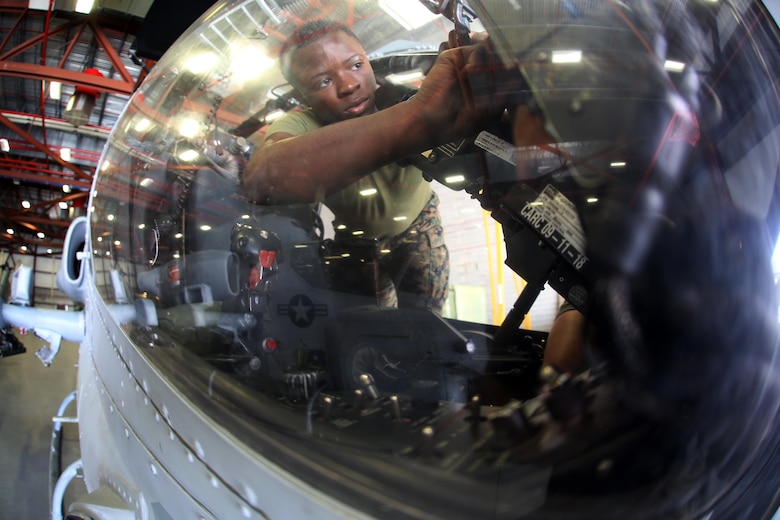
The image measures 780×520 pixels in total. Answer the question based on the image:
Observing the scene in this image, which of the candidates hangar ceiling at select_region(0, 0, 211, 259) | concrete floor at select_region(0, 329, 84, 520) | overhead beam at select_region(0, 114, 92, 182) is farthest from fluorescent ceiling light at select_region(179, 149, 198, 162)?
overhead beam at select_region(0, 114, 92, 182)

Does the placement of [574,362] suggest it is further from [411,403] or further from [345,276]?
[345,276]

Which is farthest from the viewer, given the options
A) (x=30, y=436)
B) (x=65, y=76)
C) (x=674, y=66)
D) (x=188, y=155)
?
(x=65, y=76)

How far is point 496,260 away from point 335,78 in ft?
1.15

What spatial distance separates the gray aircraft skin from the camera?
549mm

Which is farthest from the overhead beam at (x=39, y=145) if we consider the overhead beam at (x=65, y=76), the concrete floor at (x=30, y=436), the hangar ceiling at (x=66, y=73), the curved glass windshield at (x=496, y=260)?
the curved glass windshield at (x=496, y=260)

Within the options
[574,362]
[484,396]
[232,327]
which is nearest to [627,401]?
[574,362]

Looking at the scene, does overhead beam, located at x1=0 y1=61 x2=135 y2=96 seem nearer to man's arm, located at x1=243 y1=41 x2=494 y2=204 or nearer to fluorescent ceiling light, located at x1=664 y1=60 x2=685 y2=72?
man's arm, located at x1=243 y1=41 x2=494 y2=204

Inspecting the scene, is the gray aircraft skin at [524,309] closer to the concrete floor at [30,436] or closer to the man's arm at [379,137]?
the man's arm at [379,137]

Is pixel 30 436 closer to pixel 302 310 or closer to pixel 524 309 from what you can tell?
pixel 302 310

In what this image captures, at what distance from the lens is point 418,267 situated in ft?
2.41

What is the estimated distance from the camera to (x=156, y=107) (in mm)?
1245

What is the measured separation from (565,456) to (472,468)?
0.10m

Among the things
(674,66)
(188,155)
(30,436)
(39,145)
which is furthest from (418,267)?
→ (39,145)

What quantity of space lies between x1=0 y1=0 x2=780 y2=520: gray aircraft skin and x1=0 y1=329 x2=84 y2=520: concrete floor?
147cm
